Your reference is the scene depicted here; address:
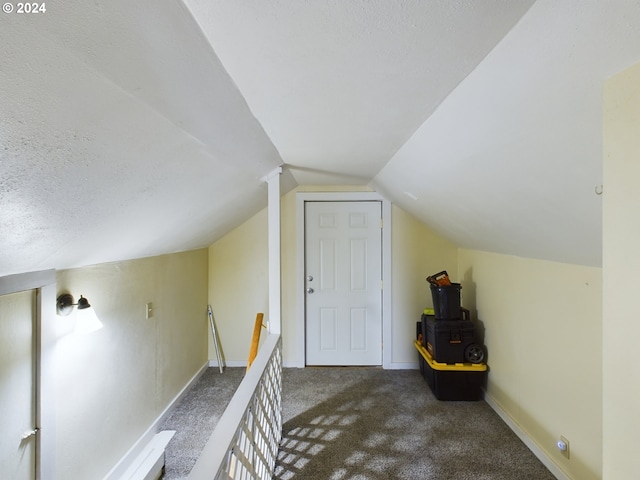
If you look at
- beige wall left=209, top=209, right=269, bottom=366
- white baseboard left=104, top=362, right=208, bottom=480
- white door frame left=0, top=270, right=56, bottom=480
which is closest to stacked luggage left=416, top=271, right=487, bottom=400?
beige wall left=209, top=209, right=269, bottom=366

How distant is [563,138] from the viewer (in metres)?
1.06

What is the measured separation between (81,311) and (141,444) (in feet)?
3.98

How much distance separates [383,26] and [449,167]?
1.08m

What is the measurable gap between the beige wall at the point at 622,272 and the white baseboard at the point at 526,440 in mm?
1644

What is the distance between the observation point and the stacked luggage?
9.33 feet

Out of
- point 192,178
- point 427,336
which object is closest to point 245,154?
point 192,178

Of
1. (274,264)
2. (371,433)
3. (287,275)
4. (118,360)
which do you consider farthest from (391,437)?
(118,360)

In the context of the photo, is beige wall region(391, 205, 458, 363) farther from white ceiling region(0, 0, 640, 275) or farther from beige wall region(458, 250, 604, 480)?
white ceiling region(0, 0, 640, 275)

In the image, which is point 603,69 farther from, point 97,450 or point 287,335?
point 287,335

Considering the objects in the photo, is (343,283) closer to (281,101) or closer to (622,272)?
(281,101)

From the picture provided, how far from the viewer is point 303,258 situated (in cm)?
361

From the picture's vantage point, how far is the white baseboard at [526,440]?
1950mm

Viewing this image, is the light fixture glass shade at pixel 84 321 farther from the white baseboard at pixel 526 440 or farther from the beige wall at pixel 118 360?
the white baseboard at pixel 526 440

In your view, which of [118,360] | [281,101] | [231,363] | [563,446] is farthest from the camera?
[231,363]
